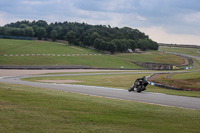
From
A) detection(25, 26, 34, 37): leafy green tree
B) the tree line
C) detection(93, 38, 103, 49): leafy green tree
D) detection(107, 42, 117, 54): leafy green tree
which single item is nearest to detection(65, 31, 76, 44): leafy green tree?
the tree line

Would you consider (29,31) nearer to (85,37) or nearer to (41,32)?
(41,32)

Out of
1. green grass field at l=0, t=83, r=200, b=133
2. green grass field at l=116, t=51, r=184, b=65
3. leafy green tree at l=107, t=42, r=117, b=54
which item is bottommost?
green grass field at l=116, t=51, r=184, b=65

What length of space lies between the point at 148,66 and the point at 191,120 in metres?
94.0

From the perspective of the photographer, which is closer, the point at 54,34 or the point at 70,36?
the point at 70,36

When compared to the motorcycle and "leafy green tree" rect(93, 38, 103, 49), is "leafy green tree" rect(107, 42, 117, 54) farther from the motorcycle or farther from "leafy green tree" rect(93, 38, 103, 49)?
the motorcycle

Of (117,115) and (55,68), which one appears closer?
(117,115)

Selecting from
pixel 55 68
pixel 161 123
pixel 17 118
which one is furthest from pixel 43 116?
pixel 55 68

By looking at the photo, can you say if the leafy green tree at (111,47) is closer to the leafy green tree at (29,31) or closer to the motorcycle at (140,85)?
the leafy green tree at (29,31)

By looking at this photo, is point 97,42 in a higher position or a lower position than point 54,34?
lower

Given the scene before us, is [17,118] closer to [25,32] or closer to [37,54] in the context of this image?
[37,54]

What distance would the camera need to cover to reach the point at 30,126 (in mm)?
9484

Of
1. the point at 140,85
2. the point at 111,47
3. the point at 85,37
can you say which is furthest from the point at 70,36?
the point at 140,85

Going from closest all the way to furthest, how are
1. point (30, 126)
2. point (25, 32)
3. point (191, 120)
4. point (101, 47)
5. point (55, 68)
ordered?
point (30, 126) < point (191, 120) < point (55, 68) < point (101, 47) < point (25, 32)

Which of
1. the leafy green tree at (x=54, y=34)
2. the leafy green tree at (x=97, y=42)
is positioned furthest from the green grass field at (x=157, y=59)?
the leafy green tree at (x=54, y=34)
